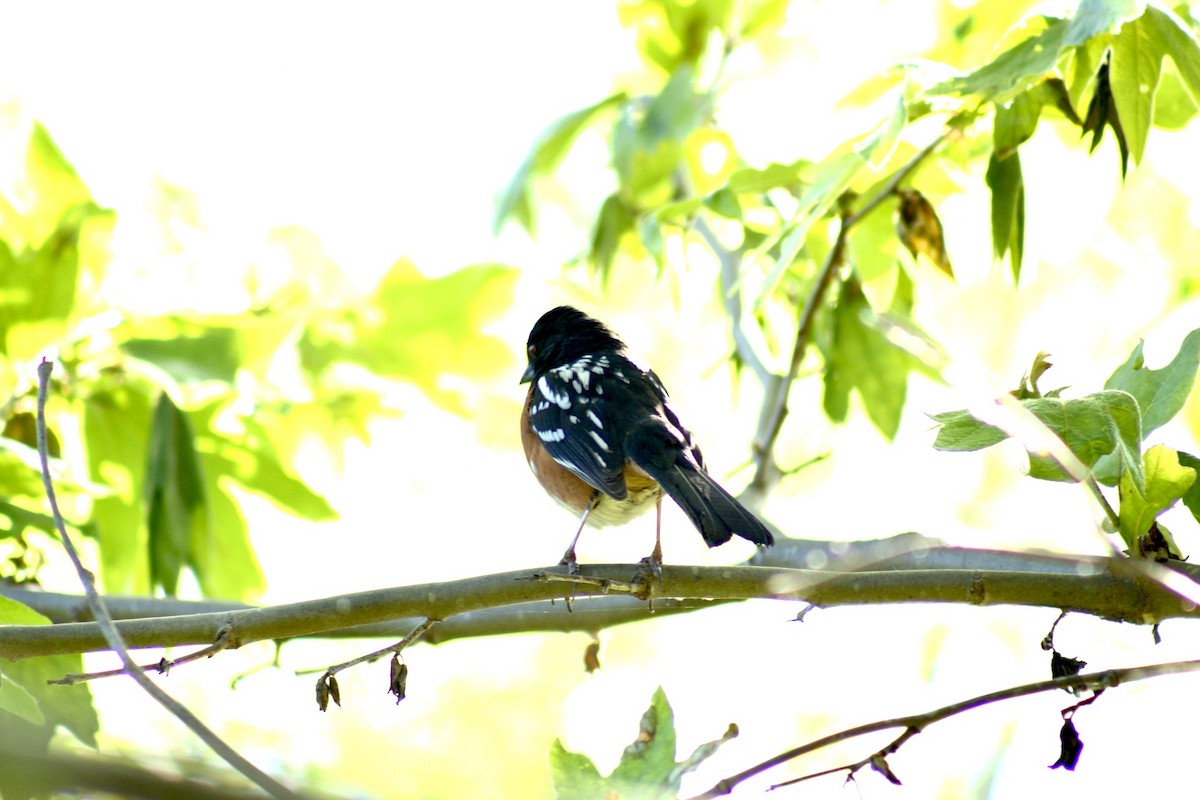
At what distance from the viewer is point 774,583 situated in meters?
1.68

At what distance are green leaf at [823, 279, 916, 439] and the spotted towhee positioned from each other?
368 millimetres

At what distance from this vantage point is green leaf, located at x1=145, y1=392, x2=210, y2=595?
2.62 metres

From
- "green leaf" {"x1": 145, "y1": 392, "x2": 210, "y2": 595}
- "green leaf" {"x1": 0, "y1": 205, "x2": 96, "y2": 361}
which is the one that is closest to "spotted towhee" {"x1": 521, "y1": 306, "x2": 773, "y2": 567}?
"green leaf" {"x1": 145, "y1": 392, "x2": 210, "y2": 595}

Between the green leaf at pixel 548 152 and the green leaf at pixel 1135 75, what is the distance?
1943 mm

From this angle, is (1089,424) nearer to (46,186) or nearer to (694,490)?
(694,490)

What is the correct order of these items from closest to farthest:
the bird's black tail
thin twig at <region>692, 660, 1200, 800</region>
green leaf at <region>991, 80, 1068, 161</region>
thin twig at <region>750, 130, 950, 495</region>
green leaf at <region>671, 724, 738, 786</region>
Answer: thin twig at <region>692, 660, 1200, 800</region>
green leaf at <region>671, 724, 738, 786</region>
green leaf at <region>991, 80, 1068, 161</region>
the bird's black tail
thin twig at <region>750, 130, 950, 495</region>

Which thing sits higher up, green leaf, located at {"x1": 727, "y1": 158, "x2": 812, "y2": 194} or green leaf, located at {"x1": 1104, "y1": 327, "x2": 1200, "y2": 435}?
green leaf, located at {"x1": 727, "y1": 158, "x2": 812, "y2": 194}

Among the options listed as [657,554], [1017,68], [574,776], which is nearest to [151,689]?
[574,776]

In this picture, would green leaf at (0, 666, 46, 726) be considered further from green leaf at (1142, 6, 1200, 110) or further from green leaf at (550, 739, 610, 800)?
green leaf at (1142, 6, 1200, 110)

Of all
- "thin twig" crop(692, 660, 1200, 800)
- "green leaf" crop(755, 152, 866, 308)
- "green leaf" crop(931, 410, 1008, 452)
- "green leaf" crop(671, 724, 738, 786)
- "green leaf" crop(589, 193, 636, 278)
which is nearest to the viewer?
"thin twig" crop(692, 660, 1200, 800)

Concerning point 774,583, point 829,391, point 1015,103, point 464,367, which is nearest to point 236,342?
point 464,367

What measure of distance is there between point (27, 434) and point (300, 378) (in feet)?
2.25

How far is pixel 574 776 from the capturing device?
1491 mm

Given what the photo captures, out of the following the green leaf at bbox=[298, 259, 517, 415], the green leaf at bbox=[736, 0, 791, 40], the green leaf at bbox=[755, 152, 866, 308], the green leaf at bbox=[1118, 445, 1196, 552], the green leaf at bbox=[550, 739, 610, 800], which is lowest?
the green leaf at bbox=[550, 739, 610, 800]
